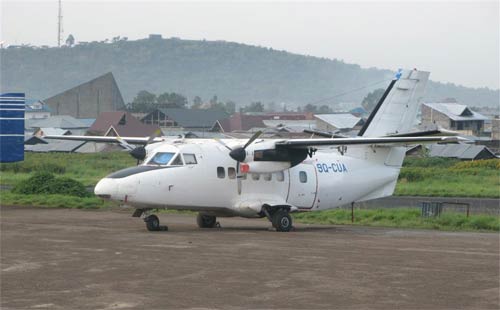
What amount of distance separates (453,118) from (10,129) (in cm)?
9548

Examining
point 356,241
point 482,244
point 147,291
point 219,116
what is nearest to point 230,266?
point 147,291

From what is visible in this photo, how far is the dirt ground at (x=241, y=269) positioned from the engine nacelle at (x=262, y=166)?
5.83ft

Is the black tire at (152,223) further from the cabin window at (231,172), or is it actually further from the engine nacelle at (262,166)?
the engine nacelle at (262,166)

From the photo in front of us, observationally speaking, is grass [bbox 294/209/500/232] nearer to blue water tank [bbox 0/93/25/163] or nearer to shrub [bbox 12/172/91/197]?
shrub [bbox 12/172/91/197]

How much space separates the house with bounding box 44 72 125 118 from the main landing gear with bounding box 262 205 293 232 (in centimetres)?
17215

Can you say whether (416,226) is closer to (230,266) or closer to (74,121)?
(230,266)

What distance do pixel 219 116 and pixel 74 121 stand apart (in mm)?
25550

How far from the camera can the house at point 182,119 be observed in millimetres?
130625

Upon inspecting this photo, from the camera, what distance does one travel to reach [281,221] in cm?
2503

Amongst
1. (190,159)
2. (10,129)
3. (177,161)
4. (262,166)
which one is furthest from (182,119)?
(177,161)

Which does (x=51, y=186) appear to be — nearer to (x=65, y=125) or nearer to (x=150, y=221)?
(x=150, y=221)

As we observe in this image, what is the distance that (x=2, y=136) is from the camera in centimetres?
3250

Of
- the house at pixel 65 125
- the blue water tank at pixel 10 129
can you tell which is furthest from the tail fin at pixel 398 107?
the house at pixel 65 125

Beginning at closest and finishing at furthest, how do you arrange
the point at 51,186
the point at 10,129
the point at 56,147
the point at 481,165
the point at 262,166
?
1. the point at 262,166
2. the point at 10,129
3. the point at 51,186
4. the point at 481,165
5. the point at 56,147
